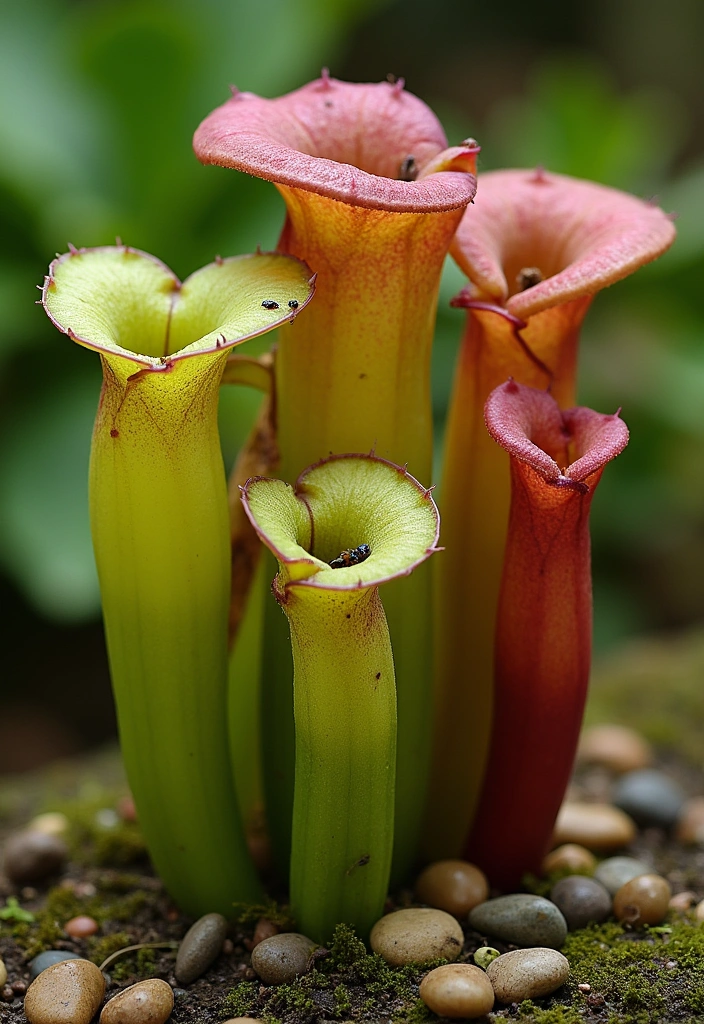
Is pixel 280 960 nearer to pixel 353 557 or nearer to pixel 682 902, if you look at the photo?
pixel 353 557

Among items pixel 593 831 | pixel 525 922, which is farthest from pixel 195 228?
pixel 525 922

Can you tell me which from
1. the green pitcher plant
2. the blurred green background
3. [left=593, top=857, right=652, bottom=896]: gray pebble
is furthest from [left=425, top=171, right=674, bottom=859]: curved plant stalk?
the blurred green background

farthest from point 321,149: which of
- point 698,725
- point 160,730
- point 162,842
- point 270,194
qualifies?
point 270,194

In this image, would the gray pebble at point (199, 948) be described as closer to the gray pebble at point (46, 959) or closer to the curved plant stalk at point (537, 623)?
the gray pebble at point (46, 959)

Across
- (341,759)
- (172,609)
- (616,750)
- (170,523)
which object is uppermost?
(170,523)

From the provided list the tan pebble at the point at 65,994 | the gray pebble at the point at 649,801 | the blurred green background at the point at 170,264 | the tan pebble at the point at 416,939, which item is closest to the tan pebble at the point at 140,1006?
the tan pebble at the point at 65,994

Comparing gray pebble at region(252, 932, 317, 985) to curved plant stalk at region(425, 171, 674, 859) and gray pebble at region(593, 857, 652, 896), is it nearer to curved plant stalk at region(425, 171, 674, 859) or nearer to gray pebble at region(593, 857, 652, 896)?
curved plant stalk at region(425, 171, 674, 859)
